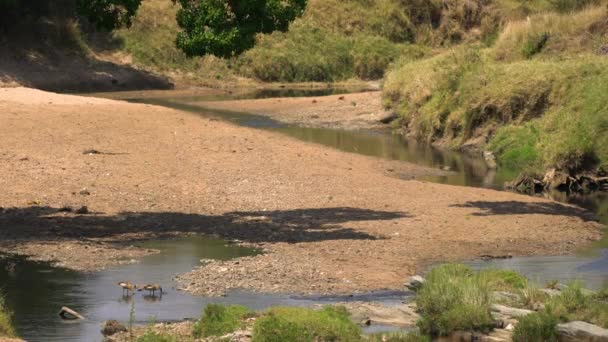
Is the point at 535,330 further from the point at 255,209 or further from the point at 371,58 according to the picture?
the point at 371,58

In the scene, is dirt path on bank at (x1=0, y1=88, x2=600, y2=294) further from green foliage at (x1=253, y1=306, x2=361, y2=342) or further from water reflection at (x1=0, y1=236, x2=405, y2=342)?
green foliage at (x1=253, y1=306, x2=361, y2=342)

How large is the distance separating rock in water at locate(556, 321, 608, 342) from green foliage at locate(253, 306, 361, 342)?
6.73ft

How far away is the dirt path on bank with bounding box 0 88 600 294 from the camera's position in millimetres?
17312

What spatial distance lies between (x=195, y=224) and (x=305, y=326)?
757 cm

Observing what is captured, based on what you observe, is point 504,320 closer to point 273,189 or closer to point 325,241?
point 325,241

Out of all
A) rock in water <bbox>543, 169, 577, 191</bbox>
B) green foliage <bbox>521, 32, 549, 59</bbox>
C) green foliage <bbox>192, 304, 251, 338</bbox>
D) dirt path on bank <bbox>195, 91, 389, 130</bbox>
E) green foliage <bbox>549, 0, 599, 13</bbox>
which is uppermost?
green foliage <bbox>549, 0, 599, 13</bbox>

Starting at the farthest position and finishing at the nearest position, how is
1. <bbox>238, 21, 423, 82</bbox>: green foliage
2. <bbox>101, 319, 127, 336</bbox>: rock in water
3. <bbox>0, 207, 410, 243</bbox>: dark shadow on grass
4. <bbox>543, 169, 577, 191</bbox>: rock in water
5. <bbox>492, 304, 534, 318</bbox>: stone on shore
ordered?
<bbox>238, 21, 423, 82</bbox>: green foliage → <bbox>543, 169, 577, 191</bbox>: rock in water → <bbox>0, 207, 410, 243</bbox>: dark shadow on grass → <bbox>492, 304, 534, 318</bbox>: stone on shore → <bbox>101, 319, 127, 336</bbox>: rock in water

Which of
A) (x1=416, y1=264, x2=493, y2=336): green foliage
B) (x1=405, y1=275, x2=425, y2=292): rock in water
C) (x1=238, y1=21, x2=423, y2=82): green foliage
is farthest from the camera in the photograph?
(x1=238, y1=21, x2=423, y2=82): green foliage

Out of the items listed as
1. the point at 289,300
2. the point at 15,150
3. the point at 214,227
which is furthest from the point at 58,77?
the point at 289,300

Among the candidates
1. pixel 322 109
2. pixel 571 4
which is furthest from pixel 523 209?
pixel 571 4

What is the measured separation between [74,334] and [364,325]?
9.92 ft

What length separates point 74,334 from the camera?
1316cm

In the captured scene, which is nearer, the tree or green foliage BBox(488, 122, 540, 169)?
the tree

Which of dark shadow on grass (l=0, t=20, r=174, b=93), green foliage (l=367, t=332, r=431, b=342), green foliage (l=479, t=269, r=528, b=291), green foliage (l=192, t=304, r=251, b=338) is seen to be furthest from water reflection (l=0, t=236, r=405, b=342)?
dark shadow on grass (l=0, t=20, r=174, b=93)
